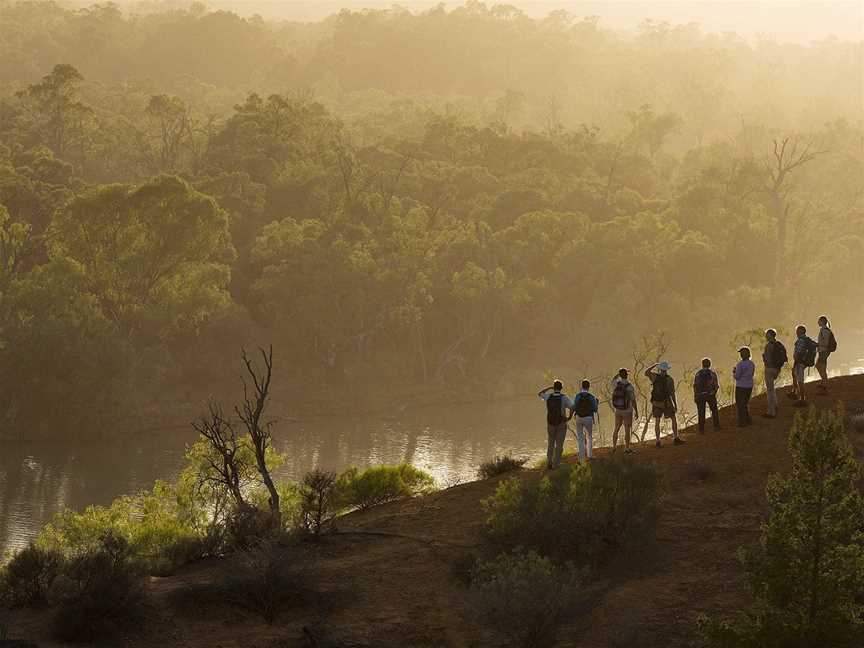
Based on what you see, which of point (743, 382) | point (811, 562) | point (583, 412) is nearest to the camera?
point (811, 562)

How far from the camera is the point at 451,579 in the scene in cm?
1764

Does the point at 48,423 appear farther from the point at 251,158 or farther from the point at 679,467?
the point at 679,467

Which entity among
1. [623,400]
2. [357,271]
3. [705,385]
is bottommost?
[623,400]

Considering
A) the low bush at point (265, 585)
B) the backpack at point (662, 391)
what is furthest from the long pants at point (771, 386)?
the low bush at point (265, 585)

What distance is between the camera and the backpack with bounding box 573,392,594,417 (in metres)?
21.1

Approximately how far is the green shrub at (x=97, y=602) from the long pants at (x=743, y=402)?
12.1m

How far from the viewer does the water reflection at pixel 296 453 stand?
46.1 metres

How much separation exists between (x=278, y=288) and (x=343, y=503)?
3874 centimetres

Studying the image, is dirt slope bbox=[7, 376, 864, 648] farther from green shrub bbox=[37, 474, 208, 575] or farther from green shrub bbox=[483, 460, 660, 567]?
green shrub bbox=[37, 474, 208, 575]

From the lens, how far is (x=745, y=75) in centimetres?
18612

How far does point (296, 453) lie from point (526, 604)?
39.3 meters

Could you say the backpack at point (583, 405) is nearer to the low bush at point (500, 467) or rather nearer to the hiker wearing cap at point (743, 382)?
the low bush at point (500, 467)

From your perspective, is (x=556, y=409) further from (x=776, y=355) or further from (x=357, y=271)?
(x=357, y=271)

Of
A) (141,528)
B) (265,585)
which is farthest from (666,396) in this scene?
(141,528)
